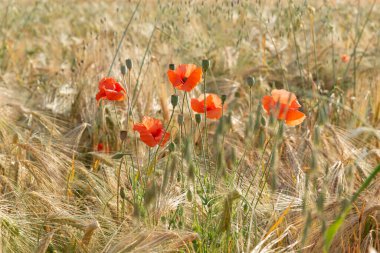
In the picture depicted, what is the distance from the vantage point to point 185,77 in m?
1.66

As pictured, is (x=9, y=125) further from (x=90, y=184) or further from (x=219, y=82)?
(x=219, y=82)

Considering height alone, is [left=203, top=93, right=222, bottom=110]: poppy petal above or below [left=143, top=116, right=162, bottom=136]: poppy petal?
above

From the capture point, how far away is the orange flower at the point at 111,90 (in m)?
1.75

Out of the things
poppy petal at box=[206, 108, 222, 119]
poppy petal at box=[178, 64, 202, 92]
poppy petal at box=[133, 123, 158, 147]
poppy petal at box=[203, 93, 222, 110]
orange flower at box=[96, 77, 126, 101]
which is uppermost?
poppy petal at box=[178, 64, 202, 92]

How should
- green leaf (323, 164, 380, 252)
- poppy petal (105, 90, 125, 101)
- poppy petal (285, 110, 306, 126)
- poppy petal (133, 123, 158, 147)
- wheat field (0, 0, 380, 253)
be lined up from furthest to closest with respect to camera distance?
1. poppy petal (105, 90, 125, 101)
2. poppy petal (133, 123, 158, 147)
3. poppy petal (285, 110, 306, 126)
4. wheat field (0, 0, 380, 253)
5. green leaf (323, 164, 380, 252)

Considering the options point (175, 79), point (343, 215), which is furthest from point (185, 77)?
point (343, 215)

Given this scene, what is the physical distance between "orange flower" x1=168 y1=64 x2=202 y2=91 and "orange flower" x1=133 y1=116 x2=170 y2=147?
114 mm

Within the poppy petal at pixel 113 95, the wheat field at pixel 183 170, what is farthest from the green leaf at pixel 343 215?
the poppy petal at pixel 113 95

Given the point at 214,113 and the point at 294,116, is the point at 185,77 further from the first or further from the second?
the point at 294,116

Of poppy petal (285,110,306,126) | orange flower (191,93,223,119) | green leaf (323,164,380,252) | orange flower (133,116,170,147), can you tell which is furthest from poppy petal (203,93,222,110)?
green leaf (323,164,380,252)

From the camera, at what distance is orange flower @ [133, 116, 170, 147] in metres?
1.60

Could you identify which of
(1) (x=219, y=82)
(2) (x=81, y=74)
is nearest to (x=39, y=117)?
(2) (x=81, y=74)

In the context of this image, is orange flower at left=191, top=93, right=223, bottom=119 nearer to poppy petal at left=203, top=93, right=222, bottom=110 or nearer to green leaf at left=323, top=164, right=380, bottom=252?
poppy petal at left=203, top=93, right=222, bottom=110

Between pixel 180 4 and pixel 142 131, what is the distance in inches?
51.5
